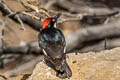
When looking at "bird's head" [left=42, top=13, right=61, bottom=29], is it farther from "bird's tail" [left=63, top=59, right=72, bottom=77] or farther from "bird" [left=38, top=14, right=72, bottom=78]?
"bird's tail" [left=63, top=59, right=72, bottom=77]

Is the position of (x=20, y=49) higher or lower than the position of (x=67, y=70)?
lower

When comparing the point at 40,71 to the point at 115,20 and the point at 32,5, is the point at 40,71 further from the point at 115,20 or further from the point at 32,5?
the point at 115,20

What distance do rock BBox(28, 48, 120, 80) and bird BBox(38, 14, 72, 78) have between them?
14 cm

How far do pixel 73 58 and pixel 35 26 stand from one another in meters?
5.10

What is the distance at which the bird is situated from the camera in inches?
225

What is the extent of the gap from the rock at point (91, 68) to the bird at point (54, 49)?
136 mm

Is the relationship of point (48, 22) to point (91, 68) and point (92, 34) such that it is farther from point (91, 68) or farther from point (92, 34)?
point (92, 34)

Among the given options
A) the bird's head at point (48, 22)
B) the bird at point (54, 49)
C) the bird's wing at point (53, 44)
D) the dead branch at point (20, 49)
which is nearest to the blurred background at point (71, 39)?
the dead branch at point (20, 49)

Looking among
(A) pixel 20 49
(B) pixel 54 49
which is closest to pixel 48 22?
(B) pixel 54 49

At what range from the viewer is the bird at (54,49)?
5.72 metres

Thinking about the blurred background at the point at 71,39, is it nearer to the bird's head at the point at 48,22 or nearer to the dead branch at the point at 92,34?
the dead branch at the point at 92,34

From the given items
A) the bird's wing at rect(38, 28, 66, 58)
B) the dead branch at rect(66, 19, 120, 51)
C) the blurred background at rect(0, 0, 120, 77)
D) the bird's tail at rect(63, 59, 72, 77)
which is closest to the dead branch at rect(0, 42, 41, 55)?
the blurred background at rect(0, 0, 120, 77)

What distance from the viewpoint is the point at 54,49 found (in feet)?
19.5

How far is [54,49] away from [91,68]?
73 centimetres
